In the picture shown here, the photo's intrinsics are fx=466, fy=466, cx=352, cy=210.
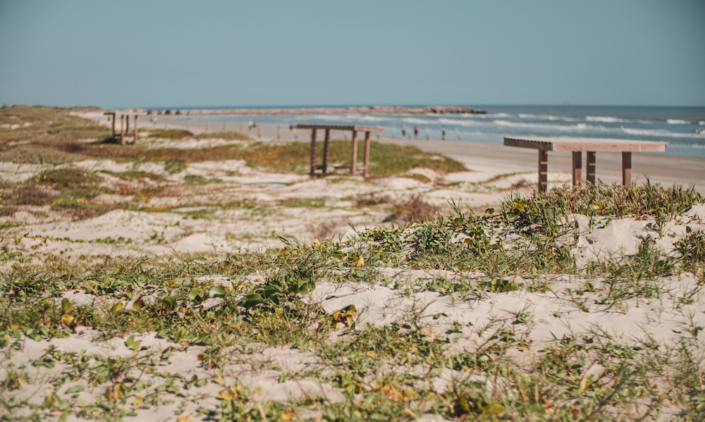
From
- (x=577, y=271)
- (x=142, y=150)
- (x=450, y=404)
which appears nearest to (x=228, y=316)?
(x=450, y=404)

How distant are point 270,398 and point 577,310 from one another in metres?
2.34

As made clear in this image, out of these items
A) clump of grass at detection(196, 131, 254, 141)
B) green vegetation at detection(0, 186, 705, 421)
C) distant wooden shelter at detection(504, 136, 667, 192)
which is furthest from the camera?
clump of grass at detection(196, 131, 254, 141)

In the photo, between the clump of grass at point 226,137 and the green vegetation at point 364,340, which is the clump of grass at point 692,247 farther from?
the clump of grass at point 226,137

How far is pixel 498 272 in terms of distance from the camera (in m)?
4.11

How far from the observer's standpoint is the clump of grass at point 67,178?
14414 mm

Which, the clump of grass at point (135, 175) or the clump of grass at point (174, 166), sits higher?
the clump of grass at point (174, 166)

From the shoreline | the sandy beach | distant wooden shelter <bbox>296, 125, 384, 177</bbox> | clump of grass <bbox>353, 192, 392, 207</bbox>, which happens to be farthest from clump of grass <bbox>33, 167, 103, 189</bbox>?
the shoreline

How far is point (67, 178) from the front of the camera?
1513 centimetres

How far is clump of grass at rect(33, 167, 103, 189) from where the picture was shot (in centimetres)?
1441

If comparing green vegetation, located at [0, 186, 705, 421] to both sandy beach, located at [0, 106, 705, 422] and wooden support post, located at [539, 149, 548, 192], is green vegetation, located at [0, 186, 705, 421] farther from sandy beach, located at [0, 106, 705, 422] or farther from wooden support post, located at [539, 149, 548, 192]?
wooden support post, located at [539, 149, 548, 192]

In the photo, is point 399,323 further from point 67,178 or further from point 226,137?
point 226,137

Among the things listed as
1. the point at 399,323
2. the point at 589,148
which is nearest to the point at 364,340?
the point at 399,323

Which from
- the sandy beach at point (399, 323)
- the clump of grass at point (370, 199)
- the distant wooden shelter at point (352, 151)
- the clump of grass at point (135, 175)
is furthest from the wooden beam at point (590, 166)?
the clump of grass at point (135, 175)

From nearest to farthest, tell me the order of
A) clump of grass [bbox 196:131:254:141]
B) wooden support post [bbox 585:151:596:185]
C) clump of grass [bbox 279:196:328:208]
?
wooden support post [bbox 585:151:596:185] → clump of grass [bbox 279:196:328:208] → clump of grass [bbox 196:131:254:141]
